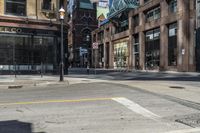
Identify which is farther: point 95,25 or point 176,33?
point 95,25

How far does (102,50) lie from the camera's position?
91312 millimetres

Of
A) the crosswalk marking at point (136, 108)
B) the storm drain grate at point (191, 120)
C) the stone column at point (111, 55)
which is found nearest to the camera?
the storm drain grate at point (191, 120)

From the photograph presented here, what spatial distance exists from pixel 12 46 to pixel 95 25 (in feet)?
271

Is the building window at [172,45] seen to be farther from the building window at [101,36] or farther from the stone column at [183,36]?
the building window at [101,36]

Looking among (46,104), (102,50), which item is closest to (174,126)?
(46,104)

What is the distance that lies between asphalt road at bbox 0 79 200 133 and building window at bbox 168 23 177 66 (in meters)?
38.1

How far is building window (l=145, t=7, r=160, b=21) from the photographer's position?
5703cm

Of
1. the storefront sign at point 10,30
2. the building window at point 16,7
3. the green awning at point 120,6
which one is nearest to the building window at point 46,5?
the building window at point 16,7

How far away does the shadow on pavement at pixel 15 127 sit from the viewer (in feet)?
25.6

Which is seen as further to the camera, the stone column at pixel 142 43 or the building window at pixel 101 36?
the building window at pixel 101 36

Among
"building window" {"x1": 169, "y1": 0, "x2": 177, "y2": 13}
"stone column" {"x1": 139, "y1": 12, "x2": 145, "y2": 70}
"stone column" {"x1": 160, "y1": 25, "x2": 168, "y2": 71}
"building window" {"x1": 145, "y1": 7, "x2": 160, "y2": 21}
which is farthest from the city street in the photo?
"stone column" {"x1": 139, "y1": 12, "x2": 145, "y2": 70}

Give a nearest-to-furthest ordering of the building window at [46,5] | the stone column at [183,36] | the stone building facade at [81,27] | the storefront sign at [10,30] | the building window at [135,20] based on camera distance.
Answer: the storefront sign at [10,30] → the building window at [46,5] → the stone column at [183,36] → the building window at [135,20] → the stone building facade at [81,27]

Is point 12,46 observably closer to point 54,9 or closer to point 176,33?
point 54,9

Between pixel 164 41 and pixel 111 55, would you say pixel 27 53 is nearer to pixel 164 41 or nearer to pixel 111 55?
pixel 164 41
